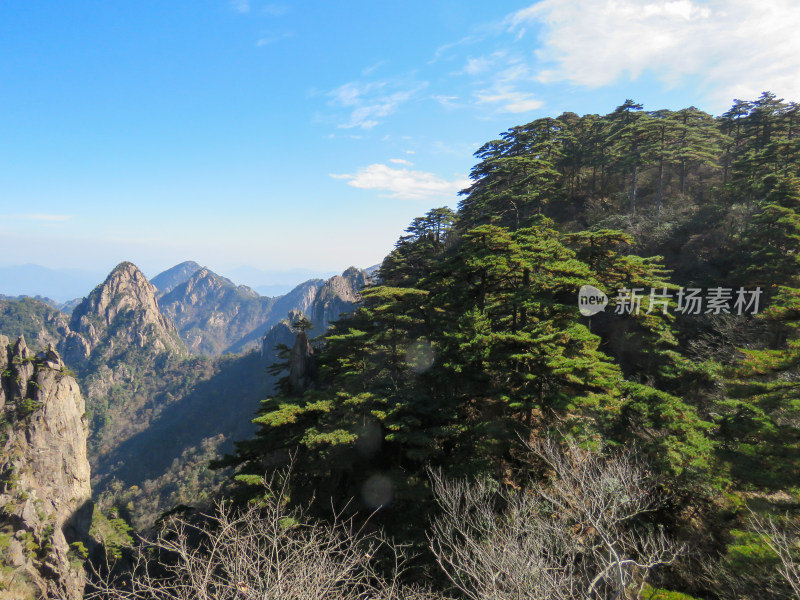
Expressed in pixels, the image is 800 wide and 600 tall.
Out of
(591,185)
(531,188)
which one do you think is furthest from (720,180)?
(531,188)

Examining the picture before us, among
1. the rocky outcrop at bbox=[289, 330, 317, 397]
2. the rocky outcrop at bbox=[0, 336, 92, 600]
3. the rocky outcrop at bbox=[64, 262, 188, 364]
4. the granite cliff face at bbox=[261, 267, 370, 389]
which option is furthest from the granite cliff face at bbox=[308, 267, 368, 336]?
the rocky outcrop at bbox=[64, 262, 188, 364]

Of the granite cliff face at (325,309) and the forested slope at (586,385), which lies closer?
the forested slope at (586,385)

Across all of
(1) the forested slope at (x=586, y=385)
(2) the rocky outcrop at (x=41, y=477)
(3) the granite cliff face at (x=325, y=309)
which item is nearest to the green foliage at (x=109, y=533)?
(2) the rocky outcrop at (x=41, y=477)

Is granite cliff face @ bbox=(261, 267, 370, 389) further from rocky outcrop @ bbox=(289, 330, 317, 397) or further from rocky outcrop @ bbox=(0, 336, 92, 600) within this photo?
rocky outcrop @ bbox=(289, 330, 317, 397)

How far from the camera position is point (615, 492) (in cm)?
747

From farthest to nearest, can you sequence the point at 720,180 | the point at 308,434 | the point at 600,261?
the point at 720,180 → the point at 600,261 → the point at 308,434

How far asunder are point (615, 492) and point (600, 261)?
11.7 metres

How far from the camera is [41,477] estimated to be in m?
35.8

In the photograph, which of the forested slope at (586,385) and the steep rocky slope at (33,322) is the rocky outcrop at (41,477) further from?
the steep rocky slope at (33,322)

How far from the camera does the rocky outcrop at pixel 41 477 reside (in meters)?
28.5

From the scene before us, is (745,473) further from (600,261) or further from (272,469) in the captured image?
(272,469)

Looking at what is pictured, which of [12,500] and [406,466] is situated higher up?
[406,466]

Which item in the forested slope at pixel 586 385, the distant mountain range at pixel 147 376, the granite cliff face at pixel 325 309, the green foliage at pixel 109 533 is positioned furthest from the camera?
the granite cliff face at pixel 325 309

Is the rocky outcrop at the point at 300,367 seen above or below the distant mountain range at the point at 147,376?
above
